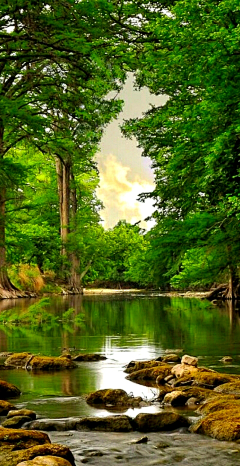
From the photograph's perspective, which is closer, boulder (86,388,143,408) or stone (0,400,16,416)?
stone (0,400,16,416)

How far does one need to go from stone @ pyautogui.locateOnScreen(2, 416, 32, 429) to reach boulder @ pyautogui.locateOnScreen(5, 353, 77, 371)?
180 inches

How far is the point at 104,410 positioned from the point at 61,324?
13.5 metres

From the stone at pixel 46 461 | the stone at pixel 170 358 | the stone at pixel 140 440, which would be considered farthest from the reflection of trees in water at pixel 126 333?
the stone at pixel 46 461

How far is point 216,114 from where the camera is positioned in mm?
14516

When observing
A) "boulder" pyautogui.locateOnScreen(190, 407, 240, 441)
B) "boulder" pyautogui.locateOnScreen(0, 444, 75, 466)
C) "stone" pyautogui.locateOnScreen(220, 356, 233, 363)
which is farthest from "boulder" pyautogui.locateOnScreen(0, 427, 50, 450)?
"stone" pyautogui.locateOnScreen(220, 356, 233, 363)

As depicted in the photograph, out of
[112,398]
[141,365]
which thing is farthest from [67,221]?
[112,398]

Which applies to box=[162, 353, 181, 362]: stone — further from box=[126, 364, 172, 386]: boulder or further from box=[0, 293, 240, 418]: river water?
box=[126, 364, 172, 386]: boulder

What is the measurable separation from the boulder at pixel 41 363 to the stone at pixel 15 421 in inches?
180

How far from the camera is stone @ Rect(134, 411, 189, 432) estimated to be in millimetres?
7719

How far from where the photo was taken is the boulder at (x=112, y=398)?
916 cm

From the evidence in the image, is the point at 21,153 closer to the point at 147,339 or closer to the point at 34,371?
the point at 147,339

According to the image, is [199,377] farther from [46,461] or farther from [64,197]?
[64,197]

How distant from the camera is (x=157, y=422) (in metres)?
7.74

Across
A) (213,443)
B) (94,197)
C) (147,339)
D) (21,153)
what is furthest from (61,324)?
(94,197)
